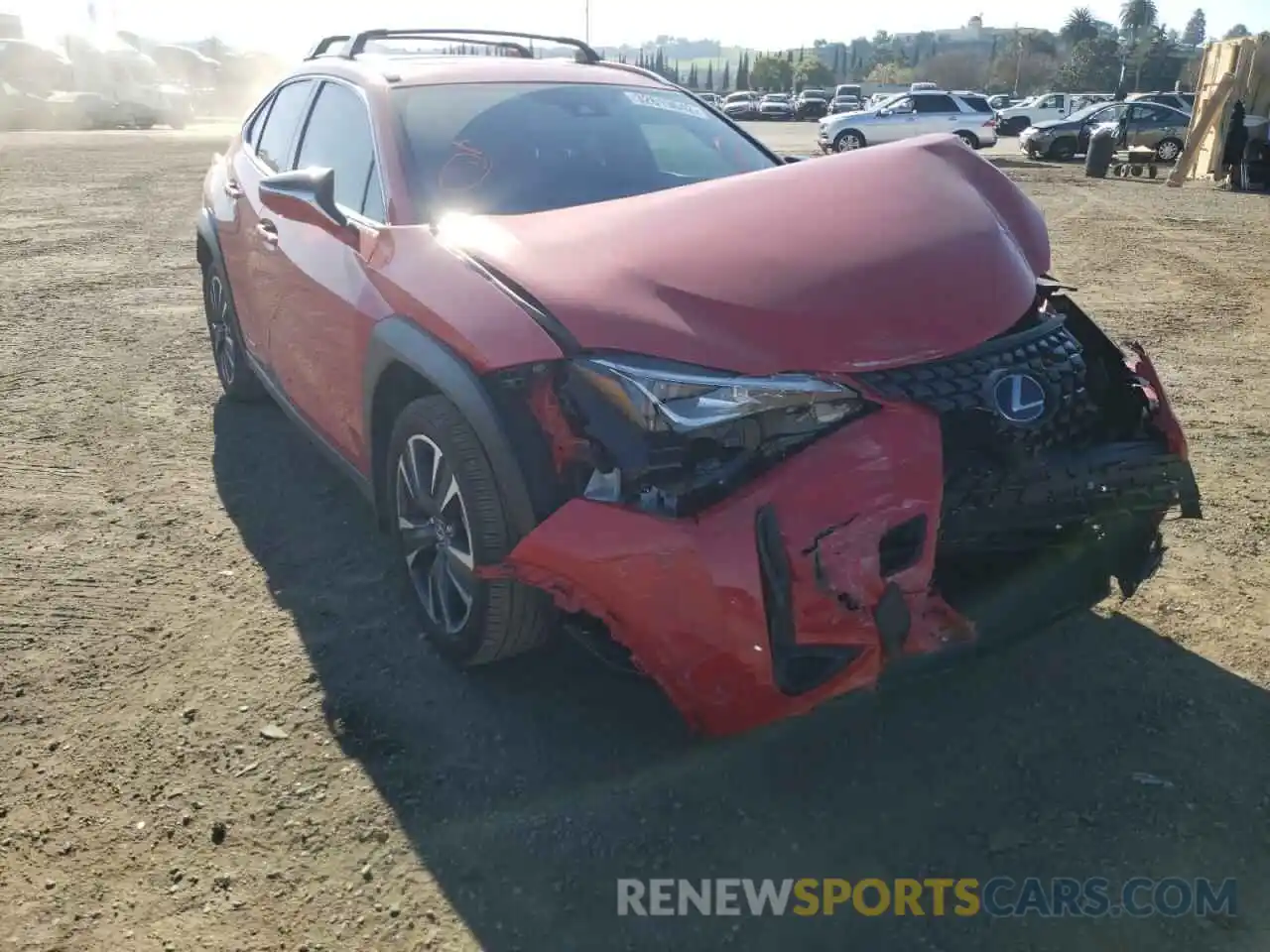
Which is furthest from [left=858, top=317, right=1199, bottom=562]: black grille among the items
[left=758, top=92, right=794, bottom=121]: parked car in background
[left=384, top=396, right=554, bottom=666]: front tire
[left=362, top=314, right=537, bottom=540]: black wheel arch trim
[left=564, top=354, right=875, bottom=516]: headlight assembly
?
[left=758, top=92, right=794, bottom=121]: parked car in background

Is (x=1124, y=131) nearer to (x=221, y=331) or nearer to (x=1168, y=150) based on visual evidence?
(x=1168, y=150)

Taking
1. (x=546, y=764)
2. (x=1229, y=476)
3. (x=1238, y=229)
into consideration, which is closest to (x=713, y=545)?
(x=546, y=764)

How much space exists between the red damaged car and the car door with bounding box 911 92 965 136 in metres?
23.6

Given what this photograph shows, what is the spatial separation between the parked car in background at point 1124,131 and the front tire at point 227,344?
21579mm

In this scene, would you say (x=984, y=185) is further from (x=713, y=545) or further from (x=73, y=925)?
(x=73, y=925)

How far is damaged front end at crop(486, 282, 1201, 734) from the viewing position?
2178 millimetres

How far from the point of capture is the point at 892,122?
80.4 feet

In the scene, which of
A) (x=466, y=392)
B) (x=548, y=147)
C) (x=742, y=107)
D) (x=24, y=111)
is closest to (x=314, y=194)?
(x=548, y=147)

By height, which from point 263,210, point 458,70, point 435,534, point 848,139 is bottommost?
point 848,139

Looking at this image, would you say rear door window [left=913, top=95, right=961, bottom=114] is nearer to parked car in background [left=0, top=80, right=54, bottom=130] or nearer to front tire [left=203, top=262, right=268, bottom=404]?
front tire [left=203, top=262, right=268, bottom=404]

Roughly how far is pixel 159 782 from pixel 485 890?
3.13ft

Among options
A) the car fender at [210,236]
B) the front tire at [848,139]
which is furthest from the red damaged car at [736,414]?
the front tire at [848,139]

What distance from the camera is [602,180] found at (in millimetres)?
3510

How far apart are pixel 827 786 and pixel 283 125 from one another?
369 cm
